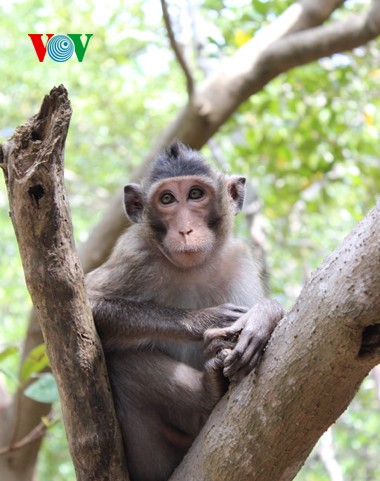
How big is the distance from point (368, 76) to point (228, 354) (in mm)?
5610

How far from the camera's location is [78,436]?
114 inches

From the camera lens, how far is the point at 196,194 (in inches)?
150

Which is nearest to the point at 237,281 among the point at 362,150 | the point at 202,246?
the point at 202,246

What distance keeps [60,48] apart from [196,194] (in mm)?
1044

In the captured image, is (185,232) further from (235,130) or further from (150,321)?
(235,130)

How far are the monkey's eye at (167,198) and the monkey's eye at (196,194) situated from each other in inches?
3.8

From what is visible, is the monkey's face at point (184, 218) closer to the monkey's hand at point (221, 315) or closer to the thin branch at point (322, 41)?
the monkey's hand at point (221, 315)

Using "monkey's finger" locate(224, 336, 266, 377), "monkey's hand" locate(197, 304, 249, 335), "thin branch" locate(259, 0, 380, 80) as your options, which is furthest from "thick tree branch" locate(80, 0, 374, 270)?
"monkey's finger" locate(224, 336, 266, 377)

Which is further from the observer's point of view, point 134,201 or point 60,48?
point 134,201

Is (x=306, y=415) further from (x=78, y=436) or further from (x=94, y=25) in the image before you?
(x=94, y=25)

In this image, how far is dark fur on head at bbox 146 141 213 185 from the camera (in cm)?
391

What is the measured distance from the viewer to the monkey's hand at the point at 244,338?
2732mm

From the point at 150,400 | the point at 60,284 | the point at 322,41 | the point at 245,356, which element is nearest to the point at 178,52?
the point at 322,41

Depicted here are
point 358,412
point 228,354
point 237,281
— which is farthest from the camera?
point 358,412
